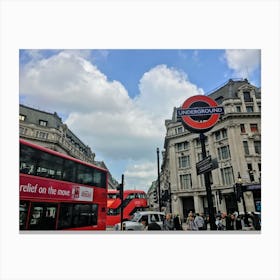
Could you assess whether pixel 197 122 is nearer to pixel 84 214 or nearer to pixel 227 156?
pixel 84 214

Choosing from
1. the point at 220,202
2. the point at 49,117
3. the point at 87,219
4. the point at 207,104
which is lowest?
the point at 220,202

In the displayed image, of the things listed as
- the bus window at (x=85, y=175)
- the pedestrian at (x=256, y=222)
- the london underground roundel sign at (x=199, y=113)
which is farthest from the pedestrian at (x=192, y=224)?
the bus window at (x=85, y=175)

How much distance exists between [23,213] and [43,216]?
0.76 metres

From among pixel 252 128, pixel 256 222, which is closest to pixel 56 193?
pixel 256 222

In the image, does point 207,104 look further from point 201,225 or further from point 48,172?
point 48,172

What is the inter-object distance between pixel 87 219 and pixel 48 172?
3.05 metres

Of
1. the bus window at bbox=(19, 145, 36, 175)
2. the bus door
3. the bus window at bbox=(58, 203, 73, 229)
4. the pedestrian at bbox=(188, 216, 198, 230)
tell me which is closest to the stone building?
the bus window at bbox=(19, 145, 36, 175)

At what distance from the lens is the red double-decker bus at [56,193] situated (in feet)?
24.7

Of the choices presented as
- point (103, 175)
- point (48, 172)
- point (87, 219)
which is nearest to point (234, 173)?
point (103, 175)

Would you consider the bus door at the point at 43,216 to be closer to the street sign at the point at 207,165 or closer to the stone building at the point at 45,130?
the street sign at the point at 207,165

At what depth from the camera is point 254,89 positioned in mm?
24906

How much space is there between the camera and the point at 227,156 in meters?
24.0

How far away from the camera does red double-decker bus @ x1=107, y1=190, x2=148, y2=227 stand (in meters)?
16.7

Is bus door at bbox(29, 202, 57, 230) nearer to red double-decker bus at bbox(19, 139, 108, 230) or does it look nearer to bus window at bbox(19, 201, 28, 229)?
red double-decker bus at bbox(19, 139, 108, 230)
